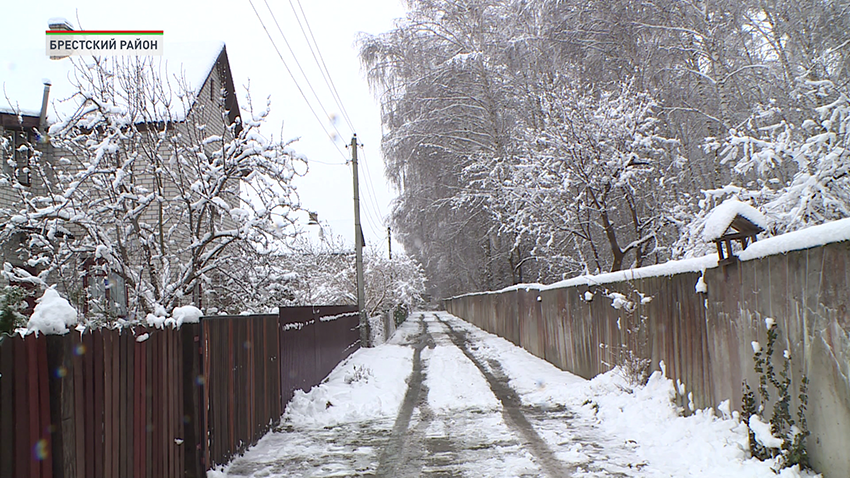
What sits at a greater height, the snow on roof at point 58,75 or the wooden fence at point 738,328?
the snow on roof at point 58,75

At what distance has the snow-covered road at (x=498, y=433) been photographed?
512 cm

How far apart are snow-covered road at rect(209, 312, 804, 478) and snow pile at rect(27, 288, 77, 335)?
2560 millimetres

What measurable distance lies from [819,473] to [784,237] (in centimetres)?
168

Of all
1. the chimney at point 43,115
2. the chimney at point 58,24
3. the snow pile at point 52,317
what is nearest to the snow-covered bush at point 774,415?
the snow pile at point 52,317

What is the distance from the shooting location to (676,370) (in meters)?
6.70

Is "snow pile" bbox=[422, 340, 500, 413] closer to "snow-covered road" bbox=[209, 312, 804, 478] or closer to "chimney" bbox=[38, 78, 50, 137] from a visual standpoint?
"snow-covered road" bbox=[209, 312, 804, 478]

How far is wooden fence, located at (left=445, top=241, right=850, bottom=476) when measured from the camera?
3965mm

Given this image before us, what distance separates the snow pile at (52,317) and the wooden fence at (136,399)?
52 millimetres

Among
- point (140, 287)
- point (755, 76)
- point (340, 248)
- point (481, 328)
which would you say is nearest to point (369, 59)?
point (340, 248)

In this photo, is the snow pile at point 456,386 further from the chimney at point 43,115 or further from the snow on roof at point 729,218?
the chimney at point 43,115

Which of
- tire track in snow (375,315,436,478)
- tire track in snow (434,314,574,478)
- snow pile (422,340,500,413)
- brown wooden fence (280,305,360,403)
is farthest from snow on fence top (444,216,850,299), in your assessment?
brown wooden fence (280,305,360,403)

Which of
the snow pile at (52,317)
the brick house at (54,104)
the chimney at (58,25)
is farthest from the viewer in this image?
the chimney at (58,25)

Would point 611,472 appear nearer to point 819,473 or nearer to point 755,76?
point 819,473

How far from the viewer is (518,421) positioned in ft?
23.3
